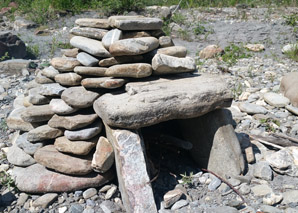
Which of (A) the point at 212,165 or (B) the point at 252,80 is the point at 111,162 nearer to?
(A) the point at 212,165

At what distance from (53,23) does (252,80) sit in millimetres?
7320

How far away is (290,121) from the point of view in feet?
16.3

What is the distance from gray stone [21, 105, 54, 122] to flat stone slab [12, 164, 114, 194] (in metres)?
0.56

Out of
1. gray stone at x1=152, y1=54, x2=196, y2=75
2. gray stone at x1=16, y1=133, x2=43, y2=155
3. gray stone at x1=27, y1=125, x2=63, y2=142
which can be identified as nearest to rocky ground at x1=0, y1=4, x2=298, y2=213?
gray stone at x1=16, y1=133, x2=43, y2=155

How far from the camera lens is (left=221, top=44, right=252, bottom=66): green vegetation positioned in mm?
7693

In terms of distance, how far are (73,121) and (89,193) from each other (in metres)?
0.72

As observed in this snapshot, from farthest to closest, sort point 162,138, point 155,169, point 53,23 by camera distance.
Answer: point 53,23
point 162,138
point 155,169

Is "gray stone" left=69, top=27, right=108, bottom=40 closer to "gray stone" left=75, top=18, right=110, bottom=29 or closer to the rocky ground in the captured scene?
"gray stone" left=75, top=18, right=110, bottom=29

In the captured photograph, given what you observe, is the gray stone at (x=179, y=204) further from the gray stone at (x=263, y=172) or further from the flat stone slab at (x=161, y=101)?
the gray stone at (x=263, y=172)

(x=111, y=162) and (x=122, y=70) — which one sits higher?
(x=122, y=70)

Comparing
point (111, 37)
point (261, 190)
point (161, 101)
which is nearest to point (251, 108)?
point (261, 190)

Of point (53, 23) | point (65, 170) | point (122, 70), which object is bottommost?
point (53, 23)

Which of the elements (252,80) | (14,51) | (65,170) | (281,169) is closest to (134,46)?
(65,170)

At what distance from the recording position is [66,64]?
3.72 m
